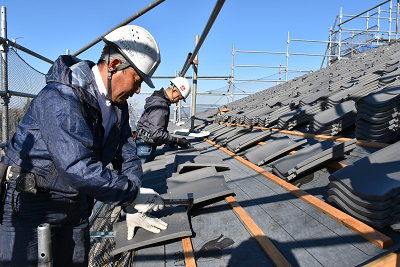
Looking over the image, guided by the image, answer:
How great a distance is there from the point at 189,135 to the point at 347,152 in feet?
17.5

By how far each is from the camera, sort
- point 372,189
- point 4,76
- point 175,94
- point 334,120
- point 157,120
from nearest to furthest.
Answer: point 372,189
point 4,76
point 334,120
point 157,120
point 175,94

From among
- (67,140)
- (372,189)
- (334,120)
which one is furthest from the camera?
(334,120)

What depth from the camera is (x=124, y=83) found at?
2.24m

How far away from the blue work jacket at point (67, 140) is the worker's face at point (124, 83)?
0.58 ft

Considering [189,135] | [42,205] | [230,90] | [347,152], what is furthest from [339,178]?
[230,90]

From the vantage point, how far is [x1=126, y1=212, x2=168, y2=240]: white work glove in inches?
87.9

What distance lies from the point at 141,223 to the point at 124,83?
1.09 meters

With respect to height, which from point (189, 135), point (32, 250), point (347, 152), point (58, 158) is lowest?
point (189, 135)

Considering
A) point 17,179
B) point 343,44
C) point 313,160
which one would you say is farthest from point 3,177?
point 343,44

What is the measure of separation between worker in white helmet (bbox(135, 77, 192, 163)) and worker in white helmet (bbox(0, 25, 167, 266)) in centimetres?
283

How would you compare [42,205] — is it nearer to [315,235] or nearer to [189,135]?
[315,235]

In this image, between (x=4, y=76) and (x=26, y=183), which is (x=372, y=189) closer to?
(x=26, y=183)

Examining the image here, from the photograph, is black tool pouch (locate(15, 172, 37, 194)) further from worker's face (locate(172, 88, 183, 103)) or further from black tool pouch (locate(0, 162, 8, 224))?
worker's face (locate(172, 88, 183, 103))

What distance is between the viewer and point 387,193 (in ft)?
5.92
